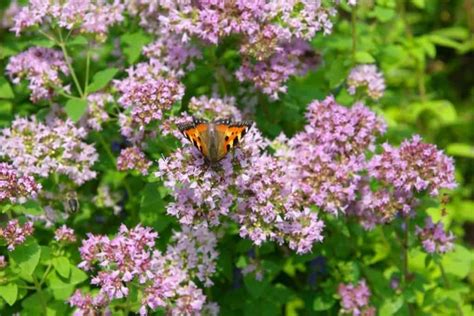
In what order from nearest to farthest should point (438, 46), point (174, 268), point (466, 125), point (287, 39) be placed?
1. point (174, 268)
2. point (287, 39)
3. point (466, 125)
4. point (438, 46)

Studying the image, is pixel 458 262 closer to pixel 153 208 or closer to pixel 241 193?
pixel 241 193

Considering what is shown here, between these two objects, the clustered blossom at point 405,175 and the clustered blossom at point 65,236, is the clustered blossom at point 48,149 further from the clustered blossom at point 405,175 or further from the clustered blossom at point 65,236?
the clustered blossom at point 405,175

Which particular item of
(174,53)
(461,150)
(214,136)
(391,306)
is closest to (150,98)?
(214,136)

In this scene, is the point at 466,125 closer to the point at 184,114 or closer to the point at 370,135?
the point at 370,135

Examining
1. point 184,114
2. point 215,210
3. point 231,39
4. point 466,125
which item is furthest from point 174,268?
point 466,125

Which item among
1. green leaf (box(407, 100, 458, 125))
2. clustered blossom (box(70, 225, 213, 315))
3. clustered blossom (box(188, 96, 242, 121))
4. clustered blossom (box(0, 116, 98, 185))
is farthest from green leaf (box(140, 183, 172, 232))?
green leaf (box(407, 100, 458, 125))

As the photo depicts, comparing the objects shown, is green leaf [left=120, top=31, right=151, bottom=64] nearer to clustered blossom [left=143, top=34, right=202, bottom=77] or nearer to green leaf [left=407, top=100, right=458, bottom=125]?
clustered blossom [left=143, top=34, right=202, bottom=77]

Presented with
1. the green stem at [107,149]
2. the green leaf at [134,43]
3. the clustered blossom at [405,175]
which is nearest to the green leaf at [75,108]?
the green stem at [107,149]
